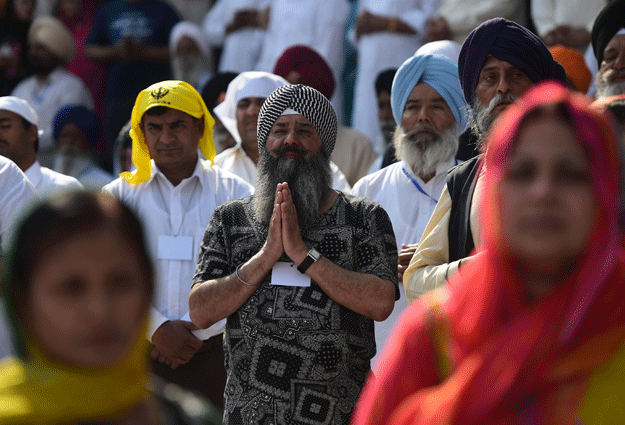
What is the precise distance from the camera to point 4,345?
401 cm

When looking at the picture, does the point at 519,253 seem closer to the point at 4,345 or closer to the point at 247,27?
the point at 4,345

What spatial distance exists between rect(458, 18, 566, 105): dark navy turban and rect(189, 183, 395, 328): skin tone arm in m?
1.01

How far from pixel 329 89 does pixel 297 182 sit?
3.41m

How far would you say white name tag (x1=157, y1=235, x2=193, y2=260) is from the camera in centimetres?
464

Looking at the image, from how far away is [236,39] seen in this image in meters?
9.13

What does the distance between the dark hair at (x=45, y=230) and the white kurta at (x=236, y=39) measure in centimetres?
722

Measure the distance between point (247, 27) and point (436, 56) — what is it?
14.7 ft

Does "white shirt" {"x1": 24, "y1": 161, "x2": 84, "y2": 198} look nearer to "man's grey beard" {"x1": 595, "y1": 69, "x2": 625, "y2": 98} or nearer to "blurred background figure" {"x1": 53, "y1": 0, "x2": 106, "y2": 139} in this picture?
"man's grey beard" {"x1": 595, "y1": 69, "x2": 625, "y2": 98}

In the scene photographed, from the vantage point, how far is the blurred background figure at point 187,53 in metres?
8.98

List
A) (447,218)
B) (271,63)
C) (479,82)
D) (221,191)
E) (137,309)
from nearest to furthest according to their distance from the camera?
(137,309)
(447,218)
(479,82)
(221,191)
(271,63)

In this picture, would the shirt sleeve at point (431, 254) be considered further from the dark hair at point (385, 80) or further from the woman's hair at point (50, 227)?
the dark hair at point (385, 80)

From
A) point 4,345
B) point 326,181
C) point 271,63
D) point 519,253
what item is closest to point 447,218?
point 326,181

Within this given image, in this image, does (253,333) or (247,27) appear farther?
(247,27)

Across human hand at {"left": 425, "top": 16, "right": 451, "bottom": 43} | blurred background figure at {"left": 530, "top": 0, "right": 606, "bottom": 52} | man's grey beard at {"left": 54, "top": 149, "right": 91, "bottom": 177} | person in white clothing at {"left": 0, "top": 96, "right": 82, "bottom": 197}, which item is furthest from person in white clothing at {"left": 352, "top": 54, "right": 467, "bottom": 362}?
man's grey beard at {"left": 54, "top": 149, "right": 91, "bottom": 177}
